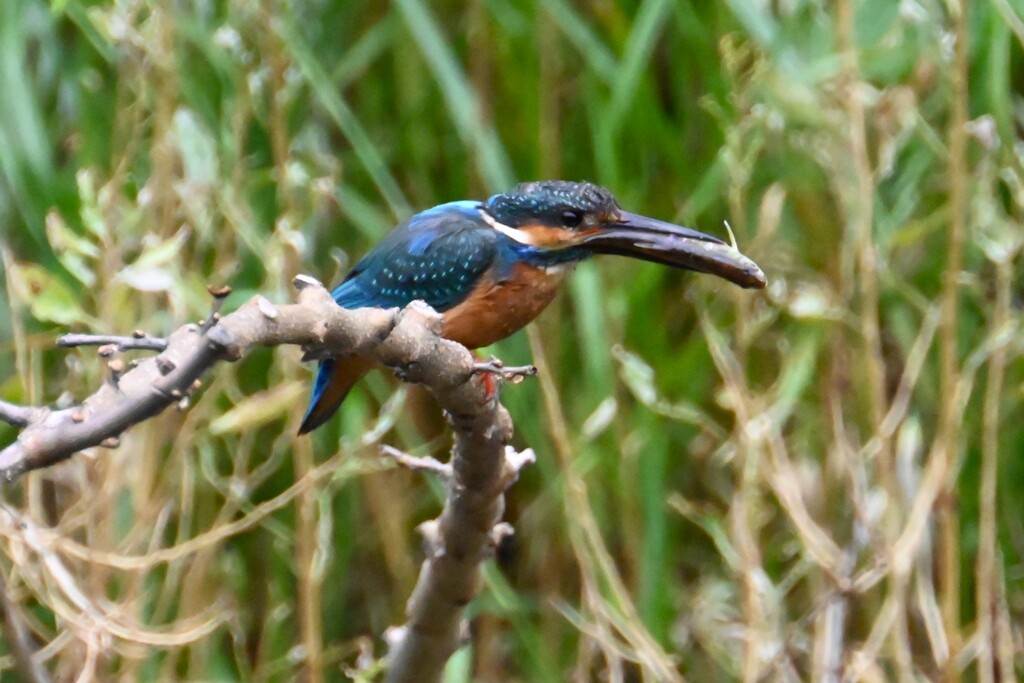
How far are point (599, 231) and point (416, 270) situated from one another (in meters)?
0.22

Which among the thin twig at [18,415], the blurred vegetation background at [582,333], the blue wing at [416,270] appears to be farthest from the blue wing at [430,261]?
the thin twig at [18,415]

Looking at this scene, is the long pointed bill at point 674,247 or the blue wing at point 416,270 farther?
the blue wing at point 416,270

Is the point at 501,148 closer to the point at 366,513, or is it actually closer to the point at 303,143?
the point at 303,143

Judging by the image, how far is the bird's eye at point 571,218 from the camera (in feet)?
4.56

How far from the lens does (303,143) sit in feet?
6.28

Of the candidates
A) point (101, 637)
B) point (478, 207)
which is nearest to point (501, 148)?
point (478, 207)

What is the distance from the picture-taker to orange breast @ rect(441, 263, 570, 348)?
1.45 meters

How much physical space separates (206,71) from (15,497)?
0.66 meters

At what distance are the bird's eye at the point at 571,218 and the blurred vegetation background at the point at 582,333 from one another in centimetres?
25

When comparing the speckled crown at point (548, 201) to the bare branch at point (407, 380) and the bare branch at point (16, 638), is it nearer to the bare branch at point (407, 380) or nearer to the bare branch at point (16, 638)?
the bare branch at point (407, 380)

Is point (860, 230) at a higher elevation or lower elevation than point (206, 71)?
lower

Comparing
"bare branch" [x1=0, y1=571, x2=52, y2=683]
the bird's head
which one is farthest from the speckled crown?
"bare branch" [x1=0, y1=571, x2=52, y2=683]

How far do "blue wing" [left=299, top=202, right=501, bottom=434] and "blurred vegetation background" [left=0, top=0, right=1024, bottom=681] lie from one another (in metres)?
0.08

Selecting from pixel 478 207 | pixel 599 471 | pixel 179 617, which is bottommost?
Answer: pixel 599 471
